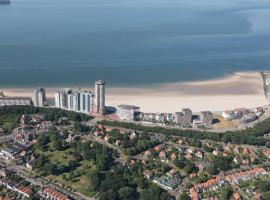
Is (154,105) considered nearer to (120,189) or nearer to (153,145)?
(153,145)

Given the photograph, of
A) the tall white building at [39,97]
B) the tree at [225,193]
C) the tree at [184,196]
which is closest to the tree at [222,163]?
the tree at [225,193]

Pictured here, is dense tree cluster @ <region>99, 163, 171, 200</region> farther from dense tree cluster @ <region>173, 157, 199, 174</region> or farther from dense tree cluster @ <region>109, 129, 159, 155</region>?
dense tree cluster @ <region>109, 129, 159, 155</region>

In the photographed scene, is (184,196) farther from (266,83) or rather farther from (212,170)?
(266,83)

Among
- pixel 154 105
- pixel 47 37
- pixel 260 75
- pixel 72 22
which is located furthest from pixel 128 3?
pixel 154 105

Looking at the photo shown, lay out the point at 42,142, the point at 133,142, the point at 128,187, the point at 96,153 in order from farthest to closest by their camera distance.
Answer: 1. the point at 133,142
2. the point at 42,142
3. the point at 96,153
4. the point at 128,187

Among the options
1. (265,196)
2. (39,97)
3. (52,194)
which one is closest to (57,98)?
(39,97)

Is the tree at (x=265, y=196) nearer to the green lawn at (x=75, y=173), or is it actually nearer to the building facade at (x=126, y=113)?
the green lawn at (x=75, y=173)

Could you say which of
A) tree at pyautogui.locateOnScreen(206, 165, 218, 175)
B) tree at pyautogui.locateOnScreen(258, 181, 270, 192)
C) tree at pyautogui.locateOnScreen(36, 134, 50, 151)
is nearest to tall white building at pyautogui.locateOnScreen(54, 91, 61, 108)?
tree at pyautogui.locateOnScreen(36, 134, 50, 151)
